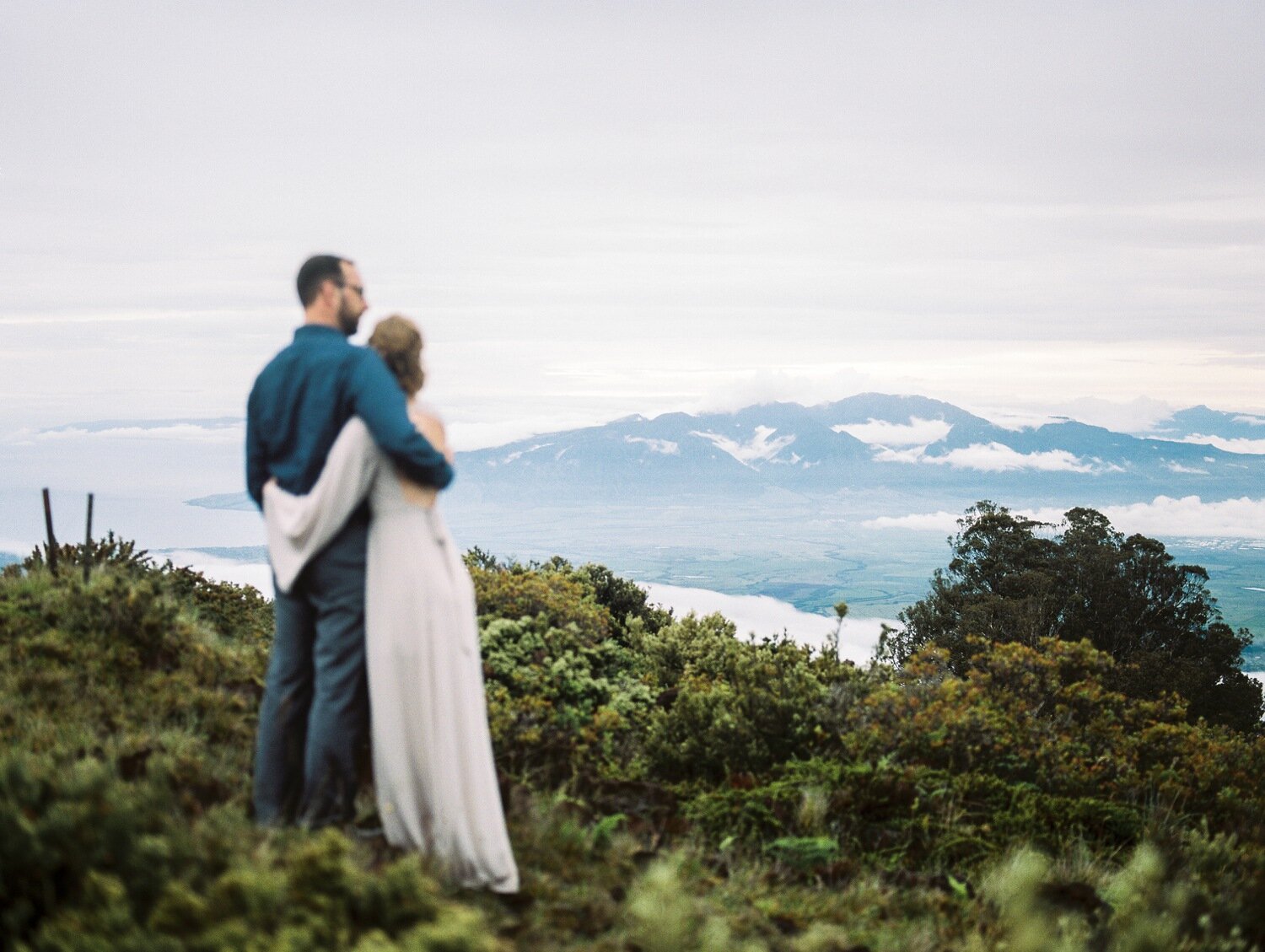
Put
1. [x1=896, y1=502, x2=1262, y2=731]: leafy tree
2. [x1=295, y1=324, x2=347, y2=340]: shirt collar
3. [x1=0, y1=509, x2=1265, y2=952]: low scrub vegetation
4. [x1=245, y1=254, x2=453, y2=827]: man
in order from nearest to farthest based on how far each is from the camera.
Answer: [x1=0, y1=509, x2=1265, y2=952]: low scrub vegetation < [x1=245, y1=254, x2=453, y2=827]: man < [x1=295, y1=324, x2=347, y2=340]: shirt collar < [x1=896, y1=502, x2=1262, y2=731]: leafy tree

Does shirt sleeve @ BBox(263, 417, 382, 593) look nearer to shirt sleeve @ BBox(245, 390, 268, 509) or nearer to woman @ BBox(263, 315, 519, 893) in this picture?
woman @ BBox(263, 315, 519, 893)

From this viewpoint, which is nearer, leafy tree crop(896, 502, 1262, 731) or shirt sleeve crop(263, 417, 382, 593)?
shirt sleeve crop(263, 417, 382, 593)

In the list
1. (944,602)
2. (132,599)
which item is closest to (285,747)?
(132,599)

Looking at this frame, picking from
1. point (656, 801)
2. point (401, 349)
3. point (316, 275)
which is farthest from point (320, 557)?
point (656, 801)

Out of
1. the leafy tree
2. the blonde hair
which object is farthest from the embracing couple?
the leafy tree

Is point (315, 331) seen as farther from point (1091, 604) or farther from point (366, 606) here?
point (1091, 604)

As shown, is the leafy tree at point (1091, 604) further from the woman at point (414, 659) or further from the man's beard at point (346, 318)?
the man's beard at point (346, 318)

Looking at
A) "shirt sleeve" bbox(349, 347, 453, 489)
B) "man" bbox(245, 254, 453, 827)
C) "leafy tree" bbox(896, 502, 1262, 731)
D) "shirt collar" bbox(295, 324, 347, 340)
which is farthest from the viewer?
"leafy tree" bbox(896, 502, 1262, 731)

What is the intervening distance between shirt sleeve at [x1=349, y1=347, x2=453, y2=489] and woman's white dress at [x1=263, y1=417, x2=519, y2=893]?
82mm

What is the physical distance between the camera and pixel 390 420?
441 cm

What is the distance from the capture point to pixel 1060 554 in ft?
118

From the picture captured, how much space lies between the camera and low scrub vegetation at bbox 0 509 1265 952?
11.2ft

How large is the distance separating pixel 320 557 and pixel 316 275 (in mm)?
1280

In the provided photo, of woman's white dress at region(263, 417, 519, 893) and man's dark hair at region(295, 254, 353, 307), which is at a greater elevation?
man's dark hair at region(295, 254, 353, 307)
